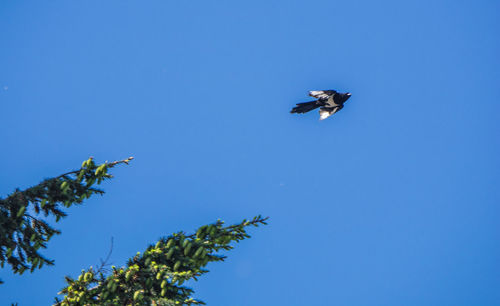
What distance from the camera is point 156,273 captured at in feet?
20.6

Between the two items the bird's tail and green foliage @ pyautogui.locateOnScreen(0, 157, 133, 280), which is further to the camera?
the bird's tail

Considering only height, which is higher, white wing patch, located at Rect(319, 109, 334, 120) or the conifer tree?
white wing patch, located at Rect(319, 109, 334, 120)

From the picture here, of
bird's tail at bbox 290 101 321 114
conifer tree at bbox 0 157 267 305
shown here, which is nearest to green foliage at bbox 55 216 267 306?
conifer tree at bbox 0 157 267 305

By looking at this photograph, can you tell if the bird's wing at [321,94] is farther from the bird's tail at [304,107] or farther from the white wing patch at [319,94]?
the bird's tail at [304,107]

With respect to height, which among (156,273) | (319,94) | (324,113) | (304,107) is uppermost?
(319,94)

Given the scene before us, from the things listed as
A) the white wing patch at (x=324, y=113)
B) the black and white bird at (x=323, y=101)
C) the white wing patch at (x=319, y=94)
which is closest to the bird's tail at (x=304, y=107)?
the black and white bird at (x=323, y=101)

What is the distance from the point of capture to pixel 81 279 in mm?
6305

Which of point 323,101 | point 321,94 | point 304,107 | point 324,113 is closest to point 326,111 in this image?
point 324,113

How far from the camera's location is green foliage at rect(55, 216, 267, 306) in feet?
20.0

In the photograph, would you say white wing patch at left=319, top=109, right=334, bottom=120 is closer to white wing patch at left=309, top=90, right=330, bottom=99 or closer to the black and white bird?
the black and white bird

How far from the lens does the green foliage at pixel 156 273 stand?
6090 mm

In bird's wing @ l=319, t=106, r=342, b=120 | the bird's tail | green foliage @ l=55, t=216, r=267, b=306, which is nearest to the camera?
green foliage @ l=55, t=216, r=267, b=306

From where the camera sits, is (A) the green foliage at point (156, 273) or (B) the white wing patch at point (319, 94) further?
(B) the white wing patch at point (319, 94)

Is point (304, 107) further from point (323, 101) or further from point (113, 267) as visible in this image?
point (113, 267)
